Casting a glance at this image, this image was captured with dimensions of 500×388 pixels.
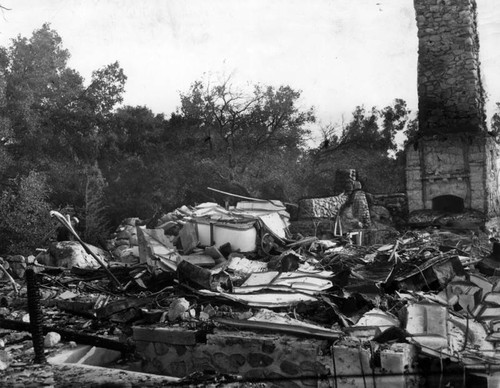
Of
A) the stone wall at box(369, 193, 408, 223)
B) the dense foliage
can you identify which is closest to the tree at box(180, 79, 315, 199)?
the dense foliage

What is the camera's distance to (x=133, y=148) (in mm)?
22016

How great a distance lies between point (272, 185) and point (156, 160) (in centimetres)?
445

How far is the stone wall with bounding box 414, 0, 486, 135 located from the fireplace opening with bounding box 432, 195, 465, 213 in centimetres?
172

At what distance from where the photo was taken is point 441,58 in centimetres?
1481

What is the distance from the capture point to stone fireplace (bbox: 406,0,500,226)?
14.4 meters

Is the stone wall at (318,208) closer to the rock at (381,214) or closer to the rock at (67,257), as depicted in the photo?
the rock at (381,214)

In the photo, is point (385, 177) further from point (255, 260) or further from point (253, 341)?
point (253, 341)

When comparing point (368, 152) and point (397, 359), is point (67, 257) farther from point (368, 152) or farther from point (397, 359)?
point (368, 152)

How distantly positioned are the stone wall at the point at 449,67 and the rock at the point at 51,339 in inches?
Result: 443

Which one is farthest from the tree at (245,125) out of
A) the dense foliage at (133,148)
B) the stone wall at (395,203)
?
the stone wall at (395,203)

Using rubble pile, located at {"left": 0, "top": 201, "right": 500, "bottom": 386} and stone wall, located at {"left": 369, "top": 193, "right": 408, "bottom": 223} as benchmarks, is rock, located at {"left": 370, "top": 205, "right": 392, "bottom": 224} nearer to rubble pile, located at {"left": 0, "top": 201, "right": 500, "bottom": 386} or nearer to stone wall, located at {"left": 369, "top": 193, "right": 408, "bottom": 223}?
stone wall, located at {"left": 369, "top": 193, "right": 408, "bottom": 223}

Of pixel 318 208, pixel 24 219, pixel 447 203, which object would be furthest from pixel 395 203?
pixel 24 219

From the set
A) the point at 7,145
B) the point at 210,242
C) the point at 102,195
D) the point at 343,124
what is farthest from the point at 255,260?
the point at 343,124

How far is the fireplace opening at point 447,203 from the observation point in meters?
14.9
